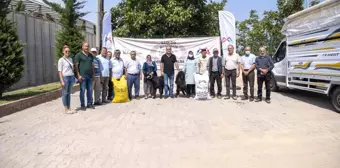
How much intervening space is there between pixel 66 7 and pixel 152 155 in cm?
1226

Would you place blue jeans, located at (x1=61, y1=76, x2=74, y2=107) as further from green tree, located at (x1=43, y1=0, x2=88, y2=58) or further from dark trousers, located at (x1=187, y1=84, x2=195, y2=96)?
green tree, located at (x1=43, y1=0, x2=88, y2=58)

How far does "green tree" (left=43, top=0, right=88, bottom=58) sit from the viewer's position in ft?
50.3

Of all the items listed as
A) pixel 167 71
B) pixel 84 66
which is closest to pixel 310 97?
pixel 167 71

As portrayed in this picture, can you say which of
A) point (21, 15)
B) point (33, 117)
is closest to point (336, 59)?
point (33, 117)

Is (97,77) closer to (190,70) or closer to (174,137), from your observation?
(190,70)

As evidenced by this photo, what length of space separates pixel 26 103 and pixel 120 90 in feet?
8.93

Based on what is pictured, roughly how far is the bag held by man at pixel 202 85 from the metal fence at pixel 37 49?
692 cm

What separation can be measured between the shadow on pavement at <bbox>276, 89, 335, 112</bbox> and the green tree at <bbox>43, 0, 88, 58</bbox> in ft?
31.2

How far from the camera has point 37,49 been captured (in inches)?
595

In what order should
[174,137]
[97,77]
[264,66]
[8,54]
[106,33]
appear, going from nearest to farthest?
1. [174,137]
2. [97,77]
3. [8,54]
4. [264,66]
5. [106,33]

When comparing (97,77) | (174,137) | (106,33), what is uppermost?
(106,33)

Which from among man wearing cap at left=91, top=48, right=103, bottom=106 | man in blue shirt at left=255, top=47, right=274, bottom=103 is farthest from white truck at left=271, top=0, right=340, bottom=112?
man wearing cap at left=91, top=48, right=103, bottom=106

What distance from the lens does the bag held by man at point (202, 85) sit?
10.5m

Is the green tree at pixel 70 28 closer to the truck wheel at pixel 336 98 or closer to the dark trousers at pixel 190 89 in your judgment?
the dark trousers at pixel 190 89
